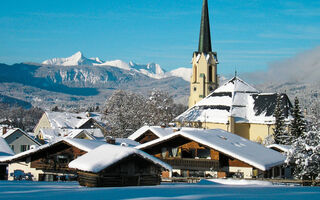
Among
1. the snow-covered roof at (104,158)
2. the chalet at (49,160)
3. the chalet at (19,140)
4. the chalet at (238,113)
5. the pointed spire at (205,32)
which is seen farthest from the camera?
the pointed spire at (205,32)

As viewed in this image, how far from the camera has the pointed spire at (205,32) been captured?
80.9 m

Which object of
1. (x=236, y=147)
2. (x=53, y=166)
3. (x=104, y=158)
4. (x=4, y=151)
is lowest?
(x=53, y=166)

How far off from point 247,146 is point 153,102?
1802 inches

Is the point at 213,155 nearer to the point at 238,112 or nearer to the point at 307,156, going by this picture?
the point at 307,156

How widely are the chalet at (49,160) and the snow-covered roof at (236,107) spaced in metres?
33.1

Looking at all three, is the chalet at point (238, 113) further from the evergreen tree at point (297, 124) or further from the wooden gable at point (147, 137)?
the wooden gable at point (147, 137)

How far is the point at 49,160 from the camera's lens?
36.3m

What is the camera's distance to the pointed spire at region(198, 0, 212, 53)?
80875mm

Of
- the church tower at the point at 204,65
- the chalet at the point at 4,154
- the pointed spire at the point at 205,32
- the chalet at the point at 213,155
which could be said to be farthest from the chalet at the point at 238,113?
the chalet at the point at 213,155

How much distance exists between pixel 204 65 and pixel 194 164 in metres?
49.0

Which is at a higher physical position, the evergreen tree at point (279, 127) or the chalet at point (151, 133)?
the evergreen tree at point (279, 127)

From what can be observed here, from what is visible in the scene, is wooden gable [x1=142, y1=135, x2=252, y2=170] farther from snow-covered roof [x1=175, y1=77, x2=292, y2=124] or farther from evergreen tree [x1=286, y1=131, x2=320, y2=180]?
snow-covered roof [x1=175, y1=77, x2=292, y2=124]

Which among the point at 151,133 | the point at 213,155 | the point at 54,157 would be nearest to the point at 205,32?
the point at 151,133

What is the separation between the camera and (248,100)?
2813 inches
